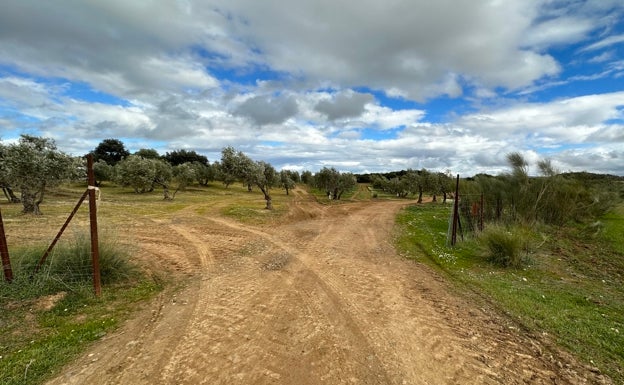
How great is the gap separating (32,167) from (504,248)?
24.6 metres

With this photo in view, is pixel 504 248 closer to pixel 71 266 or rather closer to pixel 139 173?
pixel 71 266

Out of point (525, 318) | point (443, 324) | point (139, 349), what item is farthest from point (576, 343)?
point (139, 349)

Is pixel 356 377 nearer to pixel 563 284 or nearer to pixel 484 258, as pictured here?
pixel 563 284

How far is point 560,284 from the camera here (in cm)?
902

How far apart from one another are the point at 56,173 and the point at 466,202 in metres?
26.3

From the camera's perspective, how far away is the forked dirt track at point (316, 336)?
4266mm

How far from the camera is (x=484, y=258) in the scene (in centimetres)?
1153

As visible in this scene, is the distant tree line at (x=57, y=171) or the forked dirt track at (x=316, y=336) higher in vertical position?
the distant tree line at (x=57, y=171)

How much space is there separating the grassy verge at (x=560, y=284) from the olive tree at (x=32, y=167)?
20901 mm

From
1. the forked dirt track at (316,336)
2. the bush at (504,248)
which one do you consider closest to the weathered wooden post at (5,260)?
the forked dirt track at (316,336)

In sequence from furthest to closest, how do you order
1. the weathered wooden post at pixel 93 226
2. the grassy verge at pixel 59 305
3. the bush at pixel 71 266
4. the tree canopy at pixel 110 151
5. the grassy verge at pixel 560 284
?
the tree canopy at pixel 110 151 → the bush at pixel 71 266 → the weathered wooden post at pixel 93 226 → the grassy verge at pixel 560 284 → the grassy verge at pixel 59 305

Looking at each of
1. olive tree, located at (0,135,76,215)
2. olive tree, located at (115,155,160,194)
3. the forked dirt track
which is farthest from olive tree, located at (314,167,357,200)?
the forked dirt track

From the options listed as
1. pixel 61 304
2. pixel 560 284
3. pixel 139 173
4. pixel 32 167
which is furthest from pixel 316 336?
pixel 139 173

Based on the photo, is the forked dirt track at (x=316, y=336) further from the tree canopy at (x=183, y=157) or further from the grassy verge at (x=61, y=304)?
the tree canopy at (x=183, y=157)
